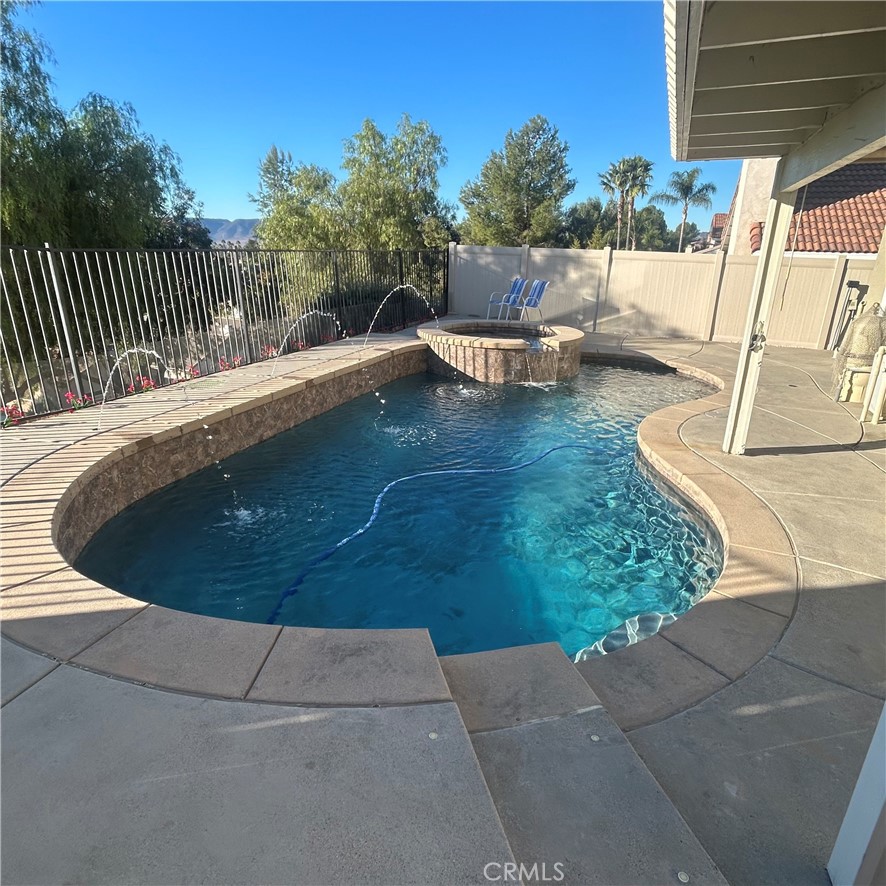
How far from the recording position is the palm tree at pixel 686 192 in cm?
4250

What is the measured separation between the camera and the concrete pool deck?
4.13ft

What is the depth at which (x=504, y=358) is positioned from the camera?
8461 millimetres

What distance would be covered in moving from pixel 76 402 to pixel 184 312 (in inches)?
124

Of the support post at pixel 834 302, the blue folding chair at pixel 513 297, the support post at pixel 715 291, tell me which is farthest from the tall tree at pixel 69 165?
the support post at pixel 834 302

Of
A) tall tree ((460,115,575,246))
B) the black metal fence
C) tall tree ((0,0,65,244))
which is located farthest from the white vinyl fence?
tall tree ((460,115,575,246))

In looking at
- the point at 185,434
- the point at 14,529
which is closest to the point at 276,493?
the point at 185,434

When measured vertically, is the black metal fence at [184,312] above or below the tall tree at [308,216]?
below

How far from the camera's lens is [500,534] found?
406 centimetres

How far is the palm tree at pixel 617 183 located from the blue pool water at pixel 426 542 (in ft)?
136

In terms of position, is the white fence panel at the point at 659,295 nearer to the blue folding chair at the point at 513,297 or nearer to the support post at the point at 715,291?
the support post at the point at 715,291

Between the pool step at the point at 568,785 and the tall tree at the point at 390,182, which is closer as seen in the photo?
the pool step at the point at 568,785

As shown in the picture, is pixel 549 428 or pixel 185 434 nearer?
pixel 185 434

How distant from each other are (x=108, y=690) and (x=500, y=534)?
282 cm

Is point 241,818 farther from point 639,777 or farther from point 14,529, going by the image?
point 14,529
